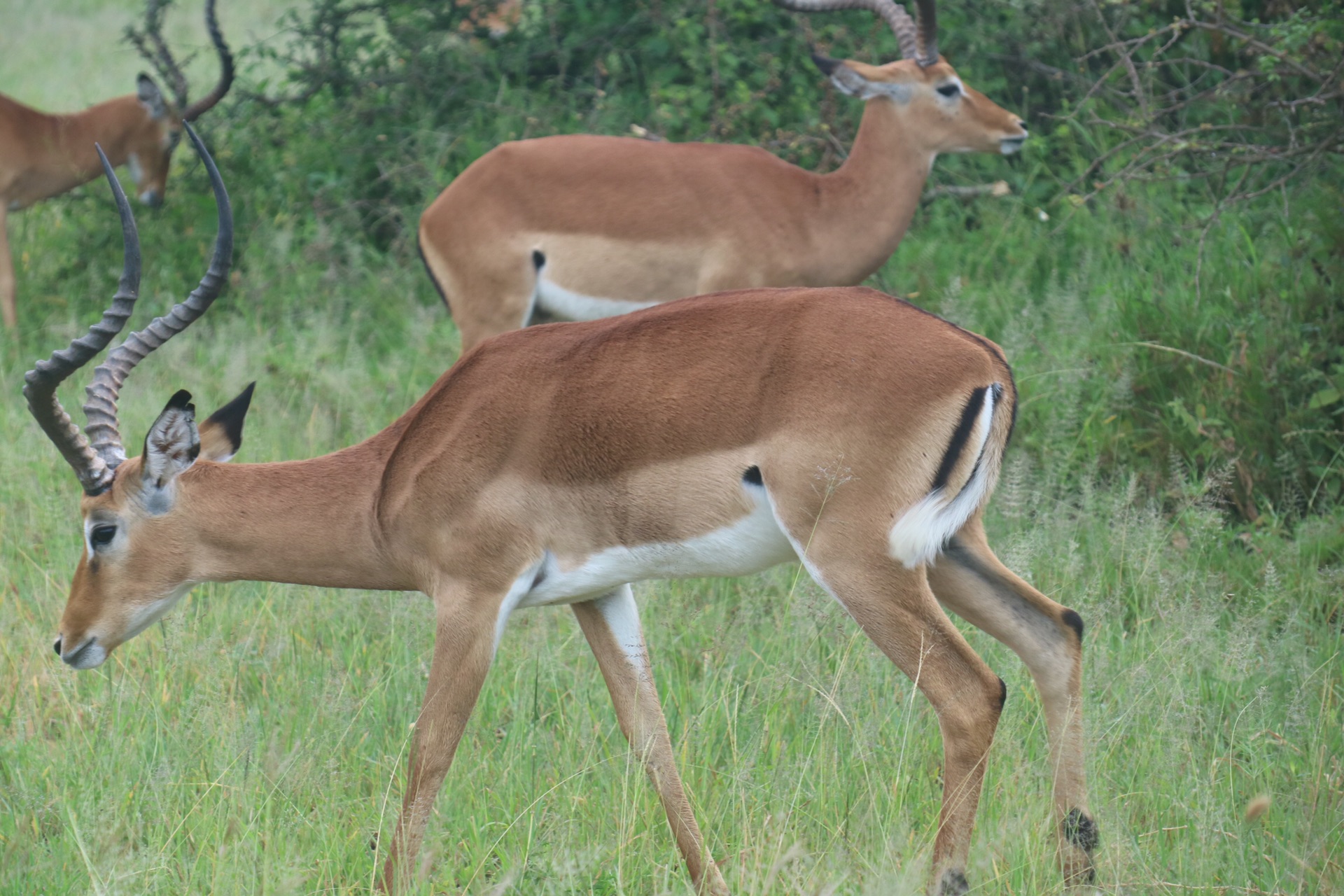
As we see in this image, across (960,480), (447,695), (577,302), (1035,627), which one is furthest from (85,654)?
(577,302)

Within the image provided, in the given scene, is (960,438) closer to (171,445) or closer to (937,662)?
(937,662)

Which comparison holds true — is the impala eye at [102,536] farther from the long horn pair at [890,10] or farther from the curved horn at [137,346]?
the long horn pair at [890,10]

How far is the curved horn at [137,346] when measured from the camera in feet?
9.52

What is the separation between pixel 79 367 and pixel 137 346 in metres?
0.19

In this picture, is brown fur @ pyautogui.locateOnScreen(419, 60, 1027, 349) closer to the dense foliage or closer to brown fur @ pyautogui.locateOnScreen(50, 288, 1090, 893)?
the dense foliage

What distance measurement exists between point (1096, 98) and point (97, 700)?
4742 mm

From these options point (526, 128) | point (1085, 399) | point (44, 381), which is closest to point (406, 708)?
point (44, 381)

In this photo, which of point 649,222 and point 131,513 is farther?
point 649,222

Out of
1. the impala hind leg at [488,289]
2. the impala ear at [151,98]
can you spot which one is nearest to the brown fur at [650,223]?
the impala hind leg at [488,289]

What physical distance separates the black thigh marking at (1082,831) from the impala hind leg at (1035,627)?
A: 0.14 feet

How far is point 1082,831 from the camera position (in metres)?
2.65

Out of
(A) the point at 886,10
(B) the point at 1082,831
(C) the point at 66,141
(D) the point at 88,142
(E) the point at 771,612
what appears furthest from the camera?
(D) the point at 88,142

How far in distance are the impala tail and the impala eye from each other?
5.04 feet

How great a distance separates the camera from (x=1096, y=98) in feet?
20.4
